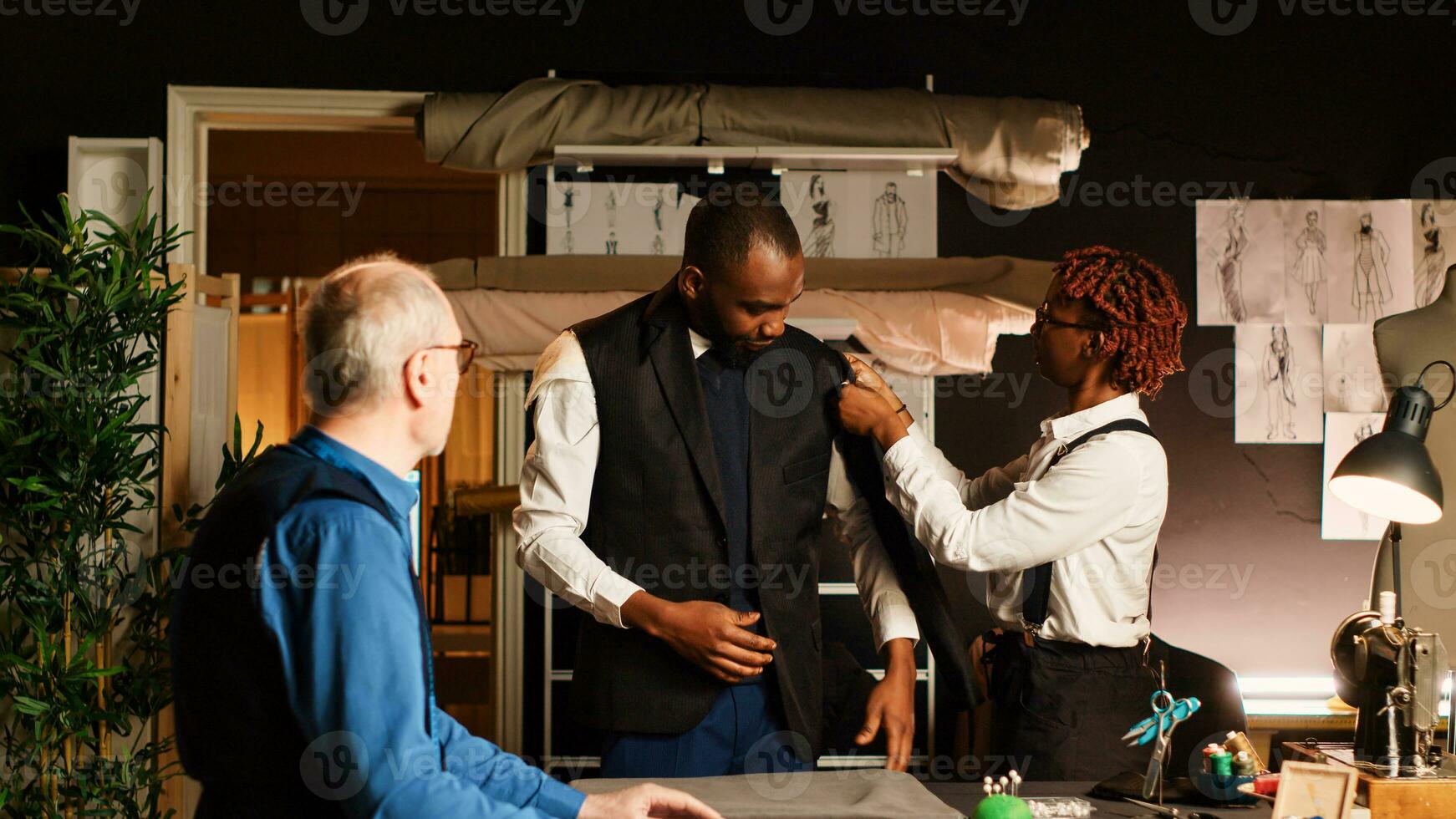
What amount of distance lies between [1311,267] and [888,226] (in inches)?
63.1

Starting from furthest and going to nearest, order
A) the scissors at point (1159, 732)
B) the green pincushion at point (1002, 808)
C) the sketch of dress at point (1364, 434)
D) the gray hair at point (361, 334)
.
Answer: the sketch of dress at point (1364, 434) → the scissors at point (1159, 732) → the green pincushion at point (1002, 808) → the gray hair at point (361, 334)

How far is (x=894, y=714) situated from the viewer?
237 centimetres

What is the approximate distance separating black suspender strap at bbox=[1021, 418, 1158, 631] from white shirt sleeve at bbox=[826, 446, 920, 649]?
9.5 inches

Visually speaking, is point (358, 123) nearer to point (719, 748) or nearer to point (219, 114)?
point (219, 114)

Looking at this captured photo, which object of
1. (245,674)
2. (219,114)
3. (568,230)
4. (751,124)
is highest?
(219,114)

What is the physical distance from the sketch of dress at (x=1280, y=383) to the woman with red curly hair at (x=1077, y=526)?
2.23 metres

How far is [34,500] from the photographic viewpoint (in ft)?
12.0

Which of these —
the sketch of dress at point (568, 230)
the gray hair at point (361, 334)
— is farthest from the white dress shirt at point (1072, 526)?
the sketch of dress at point (568, 230)

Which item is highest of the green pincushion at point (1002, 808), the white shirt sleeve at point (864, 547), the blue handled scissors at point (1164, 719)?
the white shirt sleeve at point (864, 547)

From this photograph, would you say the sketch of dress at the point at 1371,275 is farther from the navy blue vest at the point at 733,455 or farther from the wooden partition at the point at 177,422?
the wooden partition at the point at 177,422

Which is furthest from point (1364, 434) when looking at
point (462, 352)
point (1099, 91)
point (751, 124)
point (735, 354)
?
point (462, 352)

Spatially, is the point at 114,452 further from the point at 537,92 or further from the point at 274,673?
the point at 274,673

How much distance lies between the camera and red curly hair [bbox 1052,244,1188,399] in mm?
2648

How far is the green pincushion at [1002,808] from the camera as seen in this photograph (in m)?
1.82
